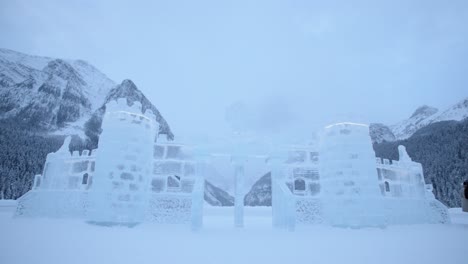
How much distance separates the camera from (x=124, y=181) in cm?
1370

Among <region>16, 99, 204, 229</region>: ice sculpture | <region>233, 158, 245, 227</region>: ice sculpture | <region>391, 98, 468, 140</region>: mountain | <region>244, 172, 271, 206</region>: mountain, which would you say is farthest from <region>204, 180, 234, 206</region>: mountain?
<region>391, 98, 468, 140</region>: mountain

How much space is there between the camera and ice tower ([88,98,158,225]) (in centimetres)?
1321

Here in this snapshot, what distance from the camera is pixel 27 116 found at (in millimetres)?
61188

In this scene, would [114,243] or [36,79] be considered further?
[36,79]

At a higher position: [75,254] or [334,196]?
[334,196]

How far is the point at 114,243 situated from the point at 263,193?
37899 mm

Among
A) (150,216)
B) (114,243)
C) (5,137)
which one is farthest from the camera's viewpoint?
(5,137)

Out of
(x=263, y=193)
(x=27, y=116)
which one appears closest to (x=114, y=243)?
(x=263, y=193)

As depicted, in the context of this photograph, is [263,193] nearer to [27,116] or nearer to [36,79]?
[27,116]

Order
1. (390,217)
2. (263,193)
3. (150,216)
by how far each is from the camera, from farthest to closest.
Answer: (263,193) < (390,217) < (150,216)

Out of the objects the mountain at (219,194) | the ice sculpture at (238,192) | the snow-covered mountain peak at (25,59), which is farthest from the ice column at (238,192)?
the snow-covered mountain peak at (25,59)

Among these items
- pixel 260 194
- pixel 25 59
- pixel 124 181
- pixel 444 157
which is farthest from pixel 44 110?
pixel 444 157

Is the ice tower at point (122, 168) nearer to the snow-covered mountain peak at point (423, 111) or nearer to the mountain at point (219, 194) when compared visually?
the mountain at point (219, 194)

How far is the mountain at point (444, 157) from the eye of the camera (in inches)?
1435
